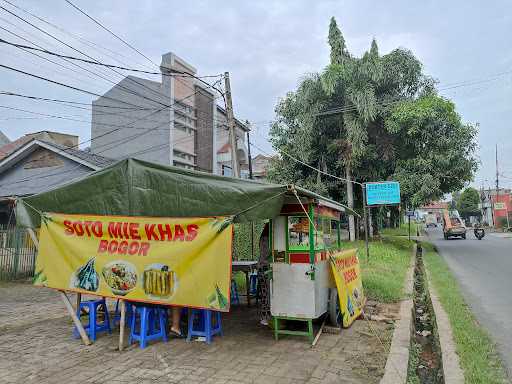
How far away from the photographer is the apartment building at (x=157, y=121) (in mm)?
26812

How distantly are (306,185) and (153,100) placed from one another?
1300 centimetres

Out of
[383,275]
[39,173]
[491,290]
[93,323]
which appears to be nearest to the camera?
[93,323]

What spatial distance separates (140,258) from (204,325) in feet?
5.13

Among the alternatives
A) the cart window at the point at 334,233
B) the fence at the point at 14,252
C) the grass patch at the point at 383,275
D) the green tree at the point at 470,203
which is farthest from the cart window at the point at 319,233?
the green tree at the point at 470,203

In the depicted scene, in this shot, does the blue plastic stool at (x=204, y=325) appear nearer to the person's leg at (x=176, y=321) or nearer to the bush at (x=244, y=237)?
the person's leg at (x=176, y=321)

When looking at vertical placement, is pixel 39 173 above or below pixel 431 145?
below

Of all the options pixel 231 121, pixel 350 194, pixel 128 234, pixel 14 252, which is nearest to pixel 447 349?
pixel 128 234

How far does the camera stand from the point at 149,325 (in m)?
5.75

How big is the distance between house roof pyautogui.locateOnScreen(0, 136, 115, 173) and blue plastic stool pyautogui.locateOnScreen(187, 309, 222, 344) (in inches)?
540

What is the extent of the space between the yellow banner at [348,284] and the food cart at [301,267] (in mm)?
153

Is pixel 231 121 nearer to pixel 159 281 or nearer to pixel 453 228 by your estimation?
pixel 159 281

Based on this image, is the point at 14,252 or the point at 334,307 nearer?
the point at 334,307

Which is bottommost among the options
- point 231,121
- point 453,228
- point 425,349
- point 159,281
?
point 425,349

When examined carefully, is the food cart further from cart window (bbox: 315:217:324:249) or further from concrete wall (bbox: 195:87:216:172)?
concrete wall (bbox: 195:87:216:172)
